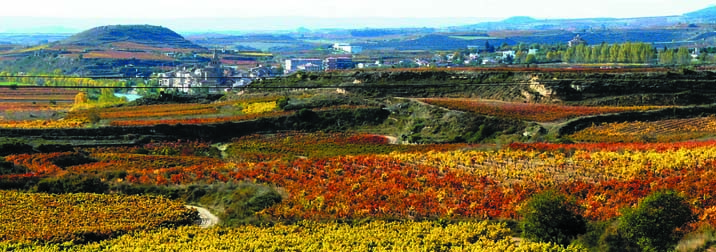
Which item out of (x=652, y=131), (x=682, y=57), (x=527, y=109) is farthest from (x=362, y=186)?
(x=682, y=57)

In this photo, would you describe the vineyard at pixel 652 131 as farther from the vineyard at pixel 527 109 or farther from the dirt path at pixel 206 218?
the dirt path at pixel 206 218

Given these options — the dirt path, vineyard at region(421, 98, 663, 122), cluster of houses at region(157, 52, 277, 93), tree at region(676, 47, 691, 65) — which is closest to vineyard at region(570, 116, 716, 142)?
vineyard at region(421, 98, 663, 122)

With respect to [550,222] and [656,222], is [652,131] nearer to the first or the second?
[550,222]

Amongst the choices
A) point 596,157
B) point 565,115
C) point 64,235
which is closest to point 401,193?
point 596,157

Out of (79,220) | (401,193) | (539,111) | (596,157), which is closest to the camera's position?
(79,220)

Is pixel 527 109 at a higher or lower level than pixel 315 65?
higher

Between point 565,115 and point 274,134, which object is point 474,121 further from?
point 274,134
